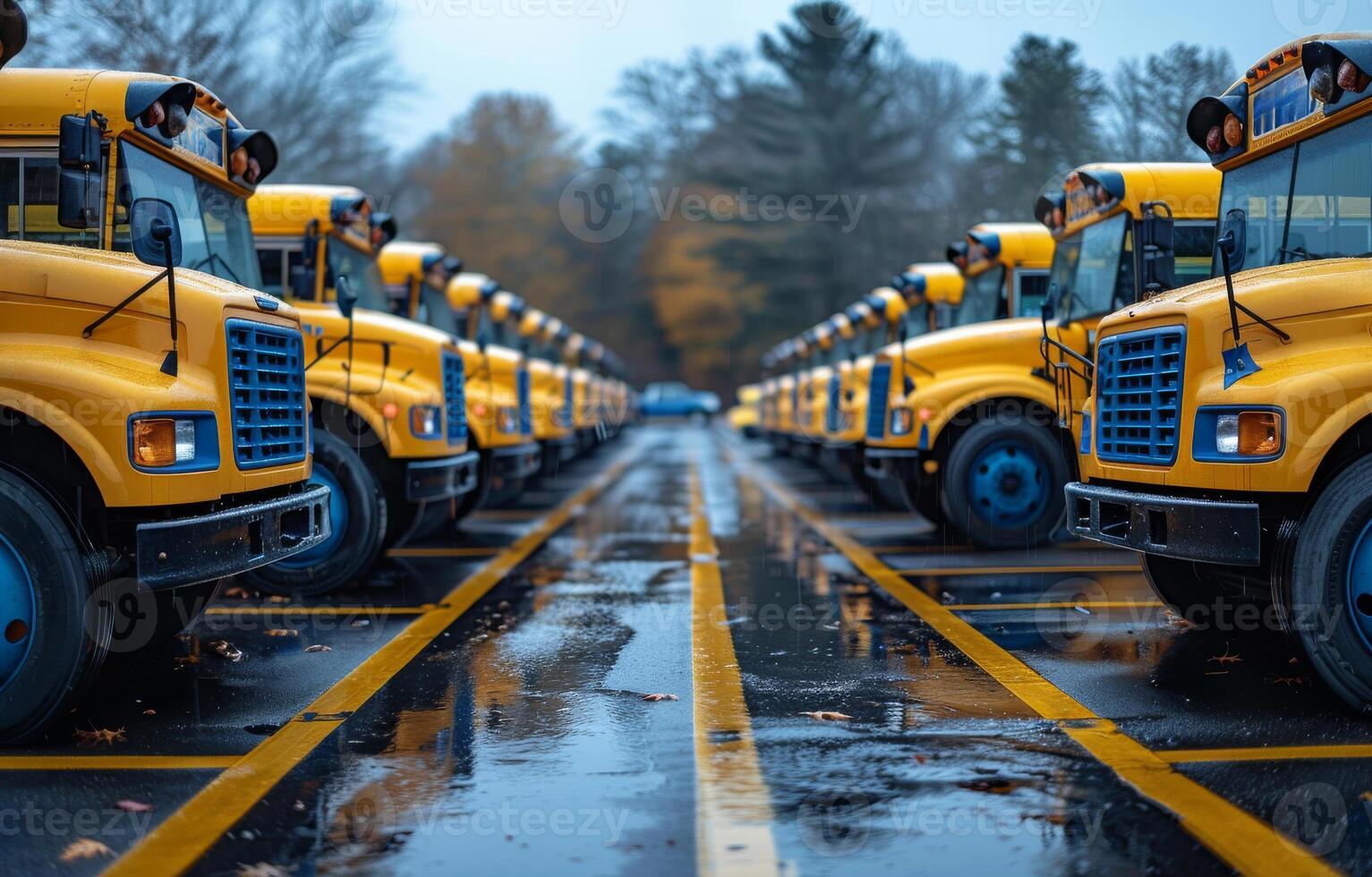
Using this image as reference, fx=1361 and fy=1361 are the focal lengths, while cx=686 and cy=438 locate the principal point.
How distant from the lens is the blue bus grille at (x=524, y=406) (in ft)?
46.4

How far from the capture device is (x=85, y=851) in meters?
3.82

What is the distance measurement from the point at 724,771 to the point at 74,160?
3.56 m

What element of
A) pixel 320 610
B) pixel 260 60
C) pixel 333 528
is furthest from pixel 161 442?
pixel 260 60

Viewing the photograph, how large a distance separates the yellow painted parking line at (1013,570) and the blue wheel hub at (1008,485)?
37.7 inches

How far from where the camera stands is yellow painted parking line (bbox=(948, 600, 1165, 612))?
787cm

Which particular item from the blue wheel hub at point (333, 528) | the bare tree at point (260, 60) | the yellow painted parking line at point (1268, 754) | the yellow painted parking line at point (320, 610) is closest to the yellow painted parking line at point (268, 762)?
the yellow painted parking line at point (320, 610)

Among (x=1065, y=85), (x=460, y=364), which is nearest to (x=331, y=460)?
(x=460, y=364)

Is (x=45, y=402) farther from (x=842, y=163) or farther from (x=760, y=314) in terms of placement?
(x=760, y=314)

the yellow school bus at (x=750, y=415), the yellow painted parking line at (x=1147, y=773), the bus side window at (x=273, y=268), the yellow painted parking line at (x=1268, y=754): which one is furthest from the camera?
the yellow school bus at (x=750, y=415)

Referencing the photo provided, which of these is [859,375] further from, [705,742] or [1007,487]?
[705,742]

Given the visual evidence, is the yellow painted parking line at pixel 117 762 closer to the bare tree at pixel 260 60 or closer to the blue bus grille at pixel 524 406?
the blue bus grille at pixel 524 406

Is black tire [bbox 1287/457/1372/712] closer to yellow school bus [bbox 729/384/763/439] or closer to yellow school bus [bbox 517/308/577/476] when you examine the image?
yellow school bus [bbox 517/308/577/476]

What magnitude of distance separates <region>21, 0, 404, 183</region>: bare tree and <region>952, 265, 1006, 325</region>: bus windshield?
12.3m

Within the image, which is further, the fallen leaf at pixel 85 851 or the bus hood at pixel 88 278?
the bus hood at pixel 88 278
